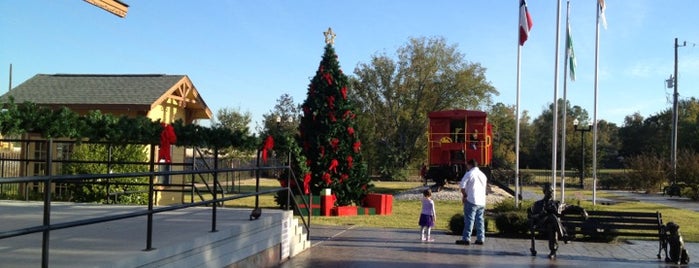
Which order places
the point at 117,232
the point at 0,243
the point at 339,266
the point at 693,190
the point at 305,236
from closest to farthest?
1. the point at 0,243
2. the point at 117,232
3. the point at 339,266
4. the point at 305,236
5. the point at 693,190

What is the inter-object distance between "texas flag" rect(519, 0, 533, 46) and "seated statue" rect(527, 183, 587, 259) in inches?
359

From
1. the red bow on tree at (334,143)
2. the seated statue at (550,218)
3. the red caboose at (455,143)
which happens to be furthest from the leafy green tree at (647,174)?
the seated statue at (550,218)

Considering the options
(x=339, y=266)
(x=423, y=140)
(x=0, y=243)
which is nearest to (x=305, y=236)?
(x=339, y=266)

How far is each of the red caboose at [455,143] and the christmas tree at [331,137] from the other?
8.73m

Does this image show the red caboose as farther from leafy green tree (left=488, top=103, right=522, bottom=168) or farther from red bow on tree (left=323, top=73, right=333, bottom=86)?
leafy green tree (left=488, top=103, right=522, bottom=168)

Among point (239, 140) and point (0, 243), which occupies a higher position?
point (239, 140)

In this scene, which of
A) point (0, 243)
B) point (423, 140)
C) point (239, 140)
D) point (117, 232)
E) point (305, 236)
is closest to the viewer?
point (0, 243)

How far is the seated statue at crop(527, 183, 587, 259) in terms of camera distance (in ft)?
33.3

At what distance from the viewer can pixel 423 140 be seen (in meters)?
57.8

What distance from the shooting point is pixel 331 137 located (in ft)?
61.7

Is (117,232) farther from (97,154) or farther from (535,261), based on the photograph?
(97,154)

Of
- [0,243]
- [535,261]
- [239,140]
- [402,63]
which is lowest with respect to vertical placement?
[535,261]

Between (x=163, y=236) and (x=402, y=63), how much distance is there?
5276 centimetres

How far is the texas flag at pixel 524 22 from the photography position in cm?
1866
